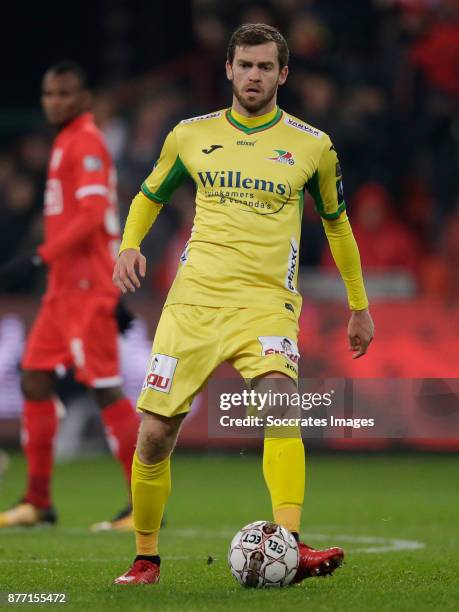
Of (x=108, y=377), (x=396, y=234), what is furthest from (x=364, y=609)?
(x=396, y=234)

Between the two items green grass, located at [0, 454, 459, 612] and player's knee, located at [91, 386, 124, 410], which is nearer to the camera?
green grass, located at [0, 454, 459, 612]

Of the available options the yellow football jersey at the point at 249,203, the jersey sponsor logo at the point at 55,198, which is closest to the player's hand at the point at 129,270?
the yellow football jersey at the point at 249,203

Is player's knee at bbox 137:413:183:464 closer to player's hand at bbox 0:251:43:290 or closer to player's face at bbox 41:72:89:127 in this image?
player's hand at bbox 0:251:43:290

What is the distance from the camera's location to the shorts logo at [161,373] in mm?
5797

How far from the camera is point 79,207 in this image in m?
8.56

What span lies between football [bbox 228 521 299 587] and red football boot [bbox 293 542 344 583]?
6 centimetres

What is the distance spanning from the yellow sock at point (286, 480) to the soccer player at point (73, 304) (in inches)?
108

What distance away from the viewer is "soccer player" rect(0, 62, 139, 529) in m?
8.52

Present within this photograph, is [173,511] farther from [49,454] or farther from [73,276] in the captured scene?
[73,276]

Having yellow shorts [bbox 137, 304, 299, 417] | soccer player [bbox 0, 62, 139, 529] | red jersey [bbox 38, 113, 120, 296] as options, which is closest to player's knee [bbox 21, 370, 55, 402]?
soccer player [bbox 0, 62, 139, 529]

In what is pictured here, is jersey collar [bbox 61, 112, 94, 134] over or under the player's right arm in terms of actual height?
over

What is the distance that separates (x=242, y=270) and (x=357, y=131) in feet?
27.4

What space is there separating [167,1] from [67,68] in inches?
361

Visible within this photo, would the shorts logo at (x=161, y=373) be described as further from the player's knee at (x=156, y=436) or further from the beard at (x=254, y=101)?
the beard at (x=254, y=101)
